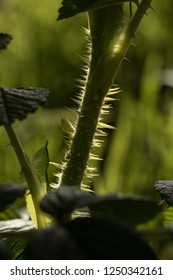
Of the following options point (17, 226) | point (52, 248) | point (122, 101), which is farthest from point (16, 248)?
point (122, 101)

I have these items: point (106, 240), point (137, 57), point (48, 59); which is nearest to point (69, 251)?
point (106, 240)

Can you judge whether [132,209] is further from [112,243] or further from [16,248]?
[16,248]

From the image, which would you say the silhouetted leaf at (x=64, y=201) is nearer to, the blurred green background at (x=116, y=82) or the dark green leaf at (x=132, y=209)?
the dark green leaf at (x=132, y=209)

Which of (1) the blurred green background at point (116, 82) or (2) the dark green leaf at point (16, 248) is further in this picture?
(1) the blurred green background at point (116, 82)

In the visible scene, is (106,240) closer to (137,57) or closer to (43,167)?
(43,167)

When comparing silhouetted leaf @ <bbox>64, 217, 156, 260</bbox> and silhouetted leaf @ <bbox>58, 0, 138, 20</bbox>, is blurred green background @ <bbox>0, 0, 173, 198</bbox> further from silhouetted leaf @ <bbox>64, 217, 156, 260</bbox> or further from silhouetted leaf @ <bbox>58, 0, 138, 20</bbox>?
silhouetted leaf @ <bbox>64, 217, 156, 260</bbox>

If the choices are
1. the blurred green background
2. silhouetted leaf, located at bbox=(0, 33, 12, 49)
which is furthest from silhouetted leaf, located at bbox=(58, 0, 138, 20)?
→ the blurred green background

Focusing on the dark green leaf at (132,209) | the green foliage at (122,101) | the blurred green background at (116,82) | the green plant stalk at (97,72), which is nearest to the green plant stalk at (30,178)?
the green plant stalk at (97,72)
